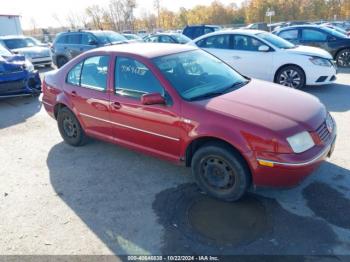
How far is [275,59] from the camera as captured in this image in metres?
8.15

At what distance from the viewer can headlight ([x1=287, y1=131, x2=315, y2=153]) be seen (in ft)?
10.1

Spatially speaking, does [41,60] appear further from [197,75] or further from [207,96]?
[207,96]

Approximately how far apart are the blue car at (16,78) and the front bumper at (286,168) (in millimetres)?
7085

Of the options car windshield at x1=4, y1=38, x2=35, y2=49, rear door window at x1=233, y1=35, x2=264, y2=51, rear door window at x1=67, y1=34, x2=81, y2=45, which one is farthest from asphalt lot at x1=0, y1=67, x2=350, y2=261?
car windshield at x1=4, y1=38, x2=35, y2=49

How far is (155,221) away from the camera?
332 centimetres

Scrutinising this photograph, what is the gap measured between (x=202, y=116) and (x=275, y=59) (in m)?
5.44

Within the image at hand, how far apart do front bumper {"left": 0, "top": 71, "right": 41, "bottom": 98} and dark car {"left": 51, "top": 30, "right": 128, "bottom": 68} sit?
4481 millimetres

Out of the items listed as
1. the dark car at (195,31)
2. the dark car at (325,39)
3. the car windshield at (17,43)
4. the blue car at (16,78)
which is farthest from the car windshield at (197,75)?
the car windshield at (17,43)

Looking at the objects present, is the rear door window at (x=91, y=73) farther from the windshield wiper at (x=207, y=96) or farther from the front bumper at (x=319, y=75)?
the front bumper at (x=319, y=75)

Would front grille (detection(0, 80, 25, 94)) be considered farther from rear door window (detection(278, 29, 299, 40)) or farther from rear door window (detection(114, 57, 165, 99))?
rear door window (detection(278, 29, 299, 40))

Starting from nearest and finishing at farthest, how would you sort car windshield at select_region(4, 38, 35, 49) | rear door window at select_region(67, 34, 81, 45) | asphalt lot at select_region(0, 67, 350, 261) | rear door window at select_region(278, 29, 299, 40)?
asphalt lot at select_region(0, 67, 350, 261), rear door window at select_region(278, 29, 299, 40), rear door window at select_region(67, 34, 81, 45), car windshield at select_region(4, 38, 35, 49)

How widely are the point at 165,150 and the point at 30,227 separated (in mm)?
1656

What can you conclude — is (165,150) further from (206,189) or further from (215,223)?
(215,223)

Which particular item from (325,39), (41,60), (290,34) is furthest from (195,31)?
(41,60)
